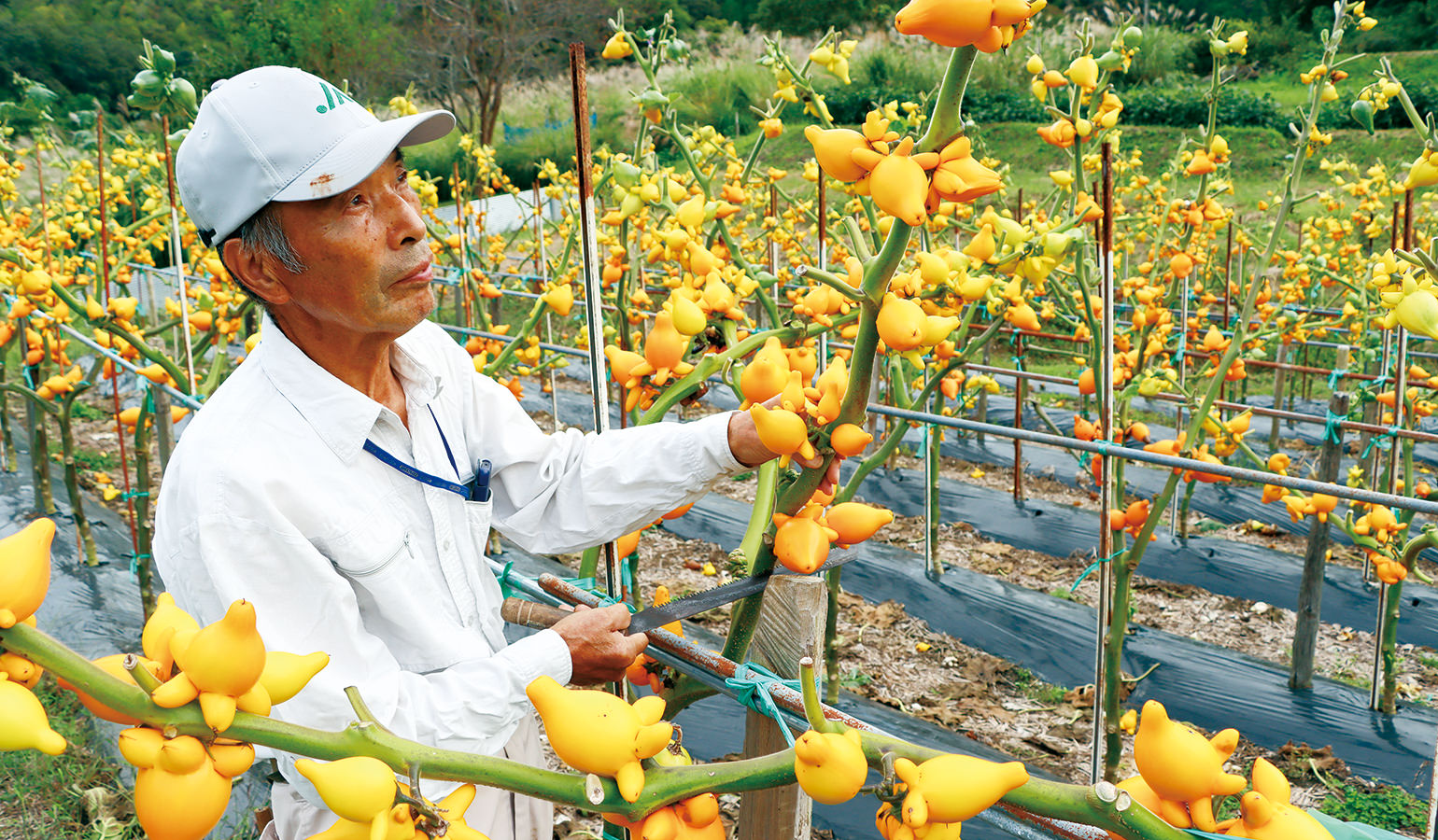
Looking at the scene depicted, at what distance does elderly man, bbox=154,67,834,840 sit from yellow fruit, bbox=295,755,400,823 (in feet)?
1.56

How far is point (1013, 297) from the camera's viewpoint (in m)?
2.83

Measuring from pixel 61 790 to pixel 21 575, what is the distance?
2.72 m

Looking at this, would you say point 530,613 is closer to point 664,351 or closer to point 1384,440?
point 664,351

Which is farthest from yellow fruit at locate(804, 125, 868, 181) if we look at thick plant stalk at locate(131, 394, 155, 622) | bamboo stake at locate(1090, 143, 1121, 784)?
thick plant stalk at locate(131, 394, 155, 622)

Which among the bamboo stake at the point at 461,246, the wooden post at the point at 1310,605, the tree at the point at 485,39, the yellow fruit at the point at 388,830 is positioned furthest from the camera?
the tree at the point at 485,39

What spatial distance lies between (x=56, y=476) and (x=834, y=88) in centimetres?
1768

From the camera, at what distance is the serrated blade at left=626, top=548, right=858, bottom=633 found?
136 centimetres

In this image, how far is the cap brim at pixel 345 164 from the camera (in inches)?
49.6

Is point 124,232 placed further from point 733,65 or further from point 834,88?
point 733,65

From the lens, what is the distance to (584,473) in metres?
1.61

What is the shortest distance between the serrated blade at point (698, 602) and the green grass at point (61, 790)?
188cm

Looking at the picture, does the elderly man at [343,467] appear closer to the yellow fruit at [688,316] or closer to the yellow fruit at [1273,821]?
the yellow fruit at [688,316]

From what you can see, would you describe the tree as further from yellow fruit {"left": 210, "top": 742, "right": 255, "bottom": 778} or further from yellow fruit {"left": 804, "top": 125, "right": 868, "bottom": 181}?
yellow fruit {"left": 210, "top": 742, "right": 255, "bottom": 778}

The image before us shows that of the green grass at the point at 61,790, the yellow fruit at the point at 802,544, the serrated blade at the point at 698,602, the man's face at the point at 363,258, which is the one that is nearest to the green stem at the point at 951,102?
the yellow fruit at the point at 802,544
